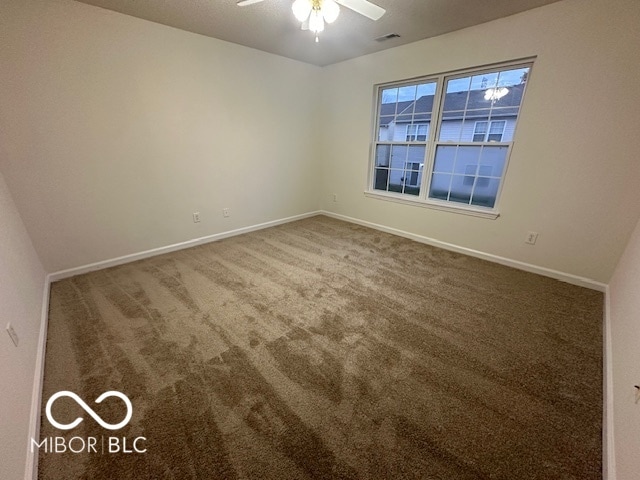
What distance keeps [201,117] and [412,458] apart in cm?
366

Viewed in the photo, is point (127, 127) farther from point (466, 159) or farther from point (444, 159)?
point (466, 159)

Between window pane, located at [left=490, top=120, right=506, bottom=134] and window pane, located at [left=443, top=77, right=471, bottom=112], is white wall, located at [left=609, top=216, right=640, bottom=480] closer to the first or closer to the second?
window pane, located at [left=490, top=120, right=506, bottom=134]

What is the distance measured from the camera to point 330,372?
1.56 metres

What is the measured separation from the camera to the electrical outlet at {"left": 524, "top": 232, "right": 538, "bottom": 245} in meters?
2.68

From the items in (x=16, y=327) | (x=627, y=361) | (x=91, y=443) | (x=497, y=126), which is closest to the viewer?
(x=91, y=443)

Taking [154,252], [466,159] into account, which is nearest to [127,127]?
[154,252]

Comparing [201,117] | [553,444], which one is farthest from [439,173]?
[201,117]

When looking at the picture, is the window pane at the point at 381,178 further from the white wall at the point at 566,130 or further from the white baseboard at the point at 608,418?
the white baseboard at the point at 608,418

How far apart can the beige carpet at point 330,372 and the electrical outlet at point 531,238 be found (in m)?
0.36

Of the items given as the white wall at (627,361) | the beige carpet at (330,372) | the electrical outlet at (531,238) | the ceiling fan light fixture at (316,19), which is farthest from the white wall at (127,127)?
the white wall at (627,361)

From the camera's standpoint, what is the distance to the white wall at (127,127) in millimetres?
2176

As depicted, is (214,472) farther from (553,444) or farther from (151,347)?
(553,444)

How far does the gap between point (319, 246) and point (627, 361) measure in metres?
2.70

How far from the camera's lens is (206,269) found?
110 inches
